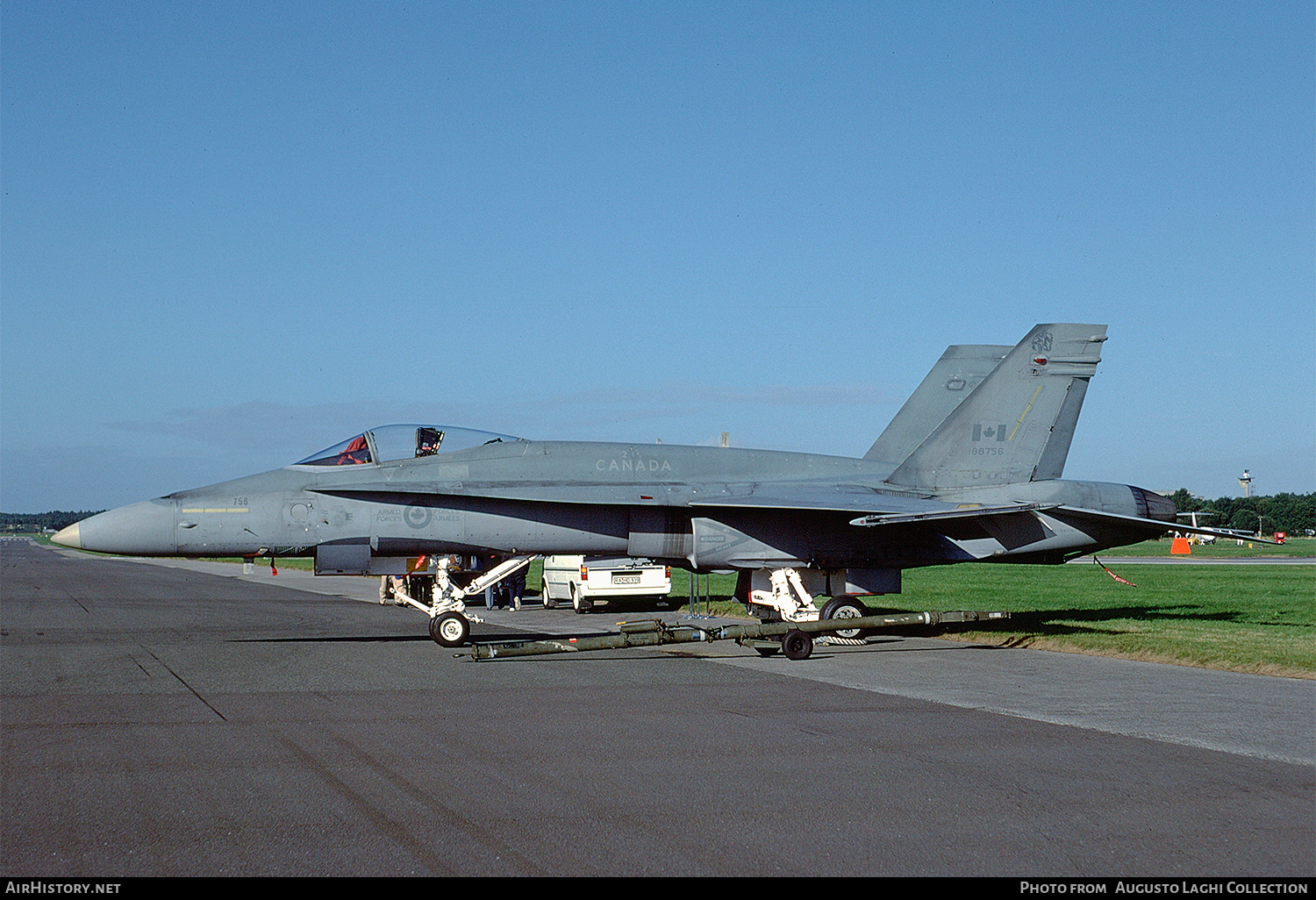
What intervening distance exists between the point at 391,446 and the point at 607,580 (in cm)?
948

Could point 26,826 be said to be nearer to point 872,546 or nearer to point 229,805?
point 229,805

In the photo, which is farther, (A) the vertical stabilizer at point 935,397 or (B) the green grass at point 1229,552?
(B) the green grass at point 1229,552

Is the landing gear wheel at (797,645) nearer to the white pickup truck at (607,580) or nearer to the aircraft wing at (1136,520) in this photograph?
the aircraft wing at (1136,520)

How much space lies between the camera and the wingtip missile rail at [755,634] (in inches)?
509

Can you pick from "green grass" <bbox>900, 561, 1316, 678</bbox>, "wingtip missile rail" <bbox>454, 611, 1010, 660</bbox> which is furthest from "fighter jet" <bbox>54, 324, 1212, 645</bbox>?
"green grass" <bbox>900, 561, 1316, 678</bbox>

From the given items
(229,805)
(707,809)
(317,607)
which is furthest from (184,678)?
(317,607)

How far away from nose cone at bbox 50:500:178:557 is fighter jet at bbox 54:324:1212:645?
0.08 feet

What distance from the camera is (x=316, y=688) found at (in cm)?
1119

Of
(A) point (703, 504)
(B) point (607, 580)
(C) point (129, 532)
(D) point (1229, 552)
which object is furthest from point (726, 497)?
(D) point (1229, 552)

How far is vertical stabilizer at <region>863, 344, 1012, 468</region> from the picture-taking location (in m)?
19.8

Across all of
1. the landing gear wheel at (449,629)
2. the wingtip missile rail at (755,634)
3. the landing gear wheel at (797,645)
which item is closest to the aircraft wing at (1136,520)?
the wingtip missile rail at (755,634)

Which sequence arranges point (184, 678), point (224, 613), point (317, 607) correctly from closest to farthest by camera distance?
point (184, 678) < point (224, 613) < point (317, 607)

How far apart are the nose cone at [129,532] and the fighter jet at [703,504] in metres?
0.02
